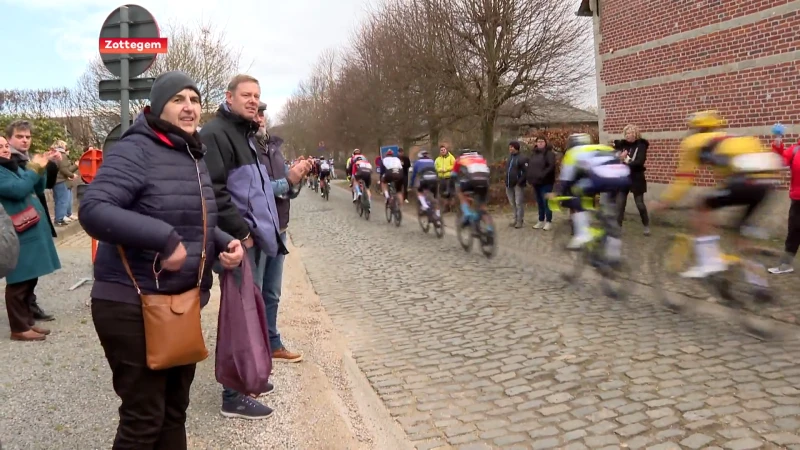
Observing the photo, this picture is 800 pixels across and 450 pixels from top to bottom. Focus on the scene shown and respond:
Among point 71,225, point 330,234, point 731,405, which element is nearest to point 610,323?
point 731,405

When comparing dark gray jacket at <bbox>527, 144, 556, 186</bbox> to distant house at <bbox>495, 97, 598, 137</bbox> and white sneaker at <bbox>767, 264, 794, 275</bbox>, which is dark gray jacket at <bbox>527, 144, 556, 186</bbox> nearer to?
white sneaker at <bbox>767, 264, 794, 275</bbox>

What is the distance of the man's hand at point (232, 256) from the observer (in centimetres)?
279

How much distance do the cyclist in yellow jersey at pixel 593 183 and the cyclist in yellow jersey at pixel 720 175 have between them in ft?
3.22

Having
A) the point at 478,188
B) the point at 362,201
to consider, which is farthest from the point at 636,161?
the point at 362,201

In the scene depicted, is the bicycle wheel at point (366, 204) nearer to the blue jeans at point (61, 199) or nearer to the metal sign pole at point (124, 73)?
the blue jeans at point (61, 199)

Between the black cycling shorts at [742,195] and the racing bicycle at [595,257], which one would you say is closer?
the black cycling shorts at [742,195]

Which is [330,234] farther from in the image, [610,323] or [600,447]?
[600,447]

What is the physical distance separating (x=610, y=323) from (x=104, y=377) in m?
4.52

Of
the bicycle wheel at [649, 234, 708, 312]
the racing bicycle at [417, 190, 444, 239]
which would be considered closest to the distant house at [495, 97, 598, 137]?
the racing bicycle at [417, 190, 444, 239]

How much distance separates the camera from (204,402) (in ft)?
13.3

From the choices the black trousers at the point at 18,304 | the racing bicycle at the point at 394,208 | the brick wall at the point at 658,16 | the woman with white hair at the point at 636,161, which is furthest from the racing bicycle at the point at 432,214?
the black trousers at the point at 18,304

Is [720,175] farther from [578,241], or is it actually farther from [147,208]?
[147,208]

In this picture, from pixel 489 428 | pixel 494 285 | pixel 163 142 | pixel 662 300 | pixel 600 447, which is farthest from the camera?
pixel 494 285

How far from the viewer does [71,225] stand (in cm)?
1347
